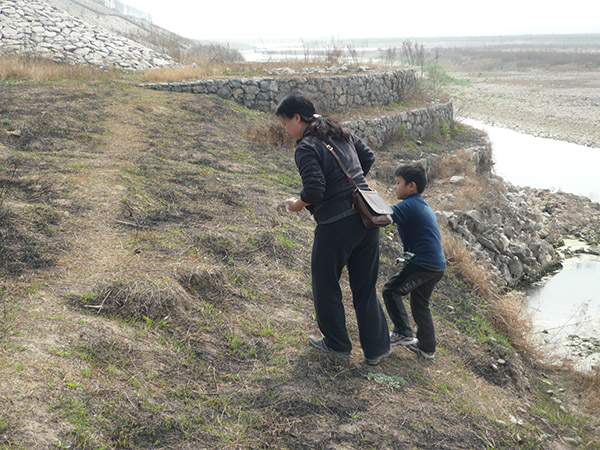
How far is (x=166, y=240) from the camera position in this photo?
5027 mm

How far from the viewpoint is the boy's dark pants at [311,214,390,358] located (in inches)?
137

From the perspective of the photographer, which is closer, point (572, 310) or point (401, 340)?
point (401, 340)

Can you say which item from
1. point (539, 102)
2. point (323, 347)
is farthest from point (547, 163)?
point (323, 347)

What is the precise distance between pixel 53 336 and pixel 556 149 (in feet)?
74.2

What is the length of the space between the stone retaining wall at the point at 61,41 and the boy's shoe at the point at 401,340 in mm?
12694

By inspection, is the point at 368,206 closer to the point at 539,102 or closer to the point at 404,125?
the point at 404,125

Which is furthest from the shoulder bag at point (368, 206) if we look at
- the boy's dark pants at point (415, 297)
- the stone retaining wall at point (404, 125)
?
the stone retaining wall at point (404, 125)

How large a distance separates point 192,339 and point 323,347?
3.19ft

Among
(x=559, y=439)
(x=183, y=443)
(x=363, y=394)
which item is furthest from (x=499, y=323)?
(x=183, y=443)

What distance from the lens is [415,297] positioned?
4309 millimetres

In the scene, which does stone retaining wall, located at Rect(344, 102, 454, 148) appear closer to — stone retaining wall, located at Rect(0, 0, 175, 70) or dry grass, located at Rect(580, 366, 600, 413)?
stone retaining wall, located at Rect(0, 0, 175, 70)

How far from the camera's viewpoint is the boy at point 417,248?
4145 mm

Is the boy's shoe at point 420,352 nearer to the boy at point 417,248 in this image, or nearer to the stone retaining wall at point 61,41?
the boy at point 417,248

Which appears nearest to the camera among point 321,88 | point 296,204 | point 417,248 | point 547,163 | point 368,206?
point 368,206
